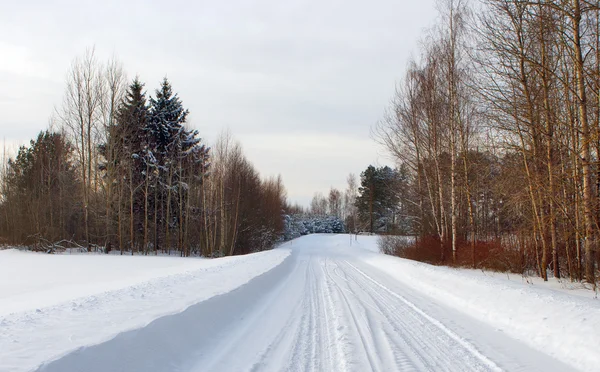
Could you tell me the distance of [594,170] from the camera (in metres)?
10.2

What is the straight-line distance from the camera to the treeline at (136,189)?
3441 centimetres

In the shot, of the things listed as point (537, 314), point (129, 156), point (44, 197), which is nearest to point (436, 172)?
point (537, 314)

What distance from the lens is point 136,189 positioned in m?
34.1

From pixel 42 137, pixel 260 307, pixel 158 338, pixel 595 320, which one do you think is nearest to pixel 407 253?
pixel 260 307

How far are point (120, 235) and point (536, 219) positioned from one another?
31.1m

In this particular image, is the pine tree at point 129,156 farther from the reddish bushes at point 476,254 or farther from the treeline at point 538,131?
the treeline at point 538,131

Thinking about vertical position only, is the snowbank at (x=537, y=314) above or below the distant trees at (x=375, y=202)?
below

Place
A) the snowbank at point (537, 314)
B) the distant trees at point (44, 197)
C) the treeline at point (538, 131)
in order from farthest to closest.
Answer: the distant trees at point (44, 197) → the treeline at point (538, 131) → the snowbank at point (537, 314)

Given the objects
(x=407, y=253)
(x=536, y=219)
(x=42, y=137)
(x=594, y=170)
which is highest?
(x=42, y=137)

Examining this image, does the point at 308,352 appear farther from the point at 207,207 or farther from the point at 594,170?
the point at 207,207

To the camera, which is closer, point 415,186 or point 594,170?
point 594,170

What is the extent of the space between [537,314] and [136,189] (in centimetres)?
3287

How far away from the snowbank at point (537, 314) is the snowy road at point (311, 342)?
0.29 meters

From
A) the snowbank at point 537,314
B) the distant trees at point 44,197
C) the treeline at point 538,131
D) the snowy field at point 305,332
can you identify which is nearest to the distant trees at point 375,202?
the distant trees at point 44,197
